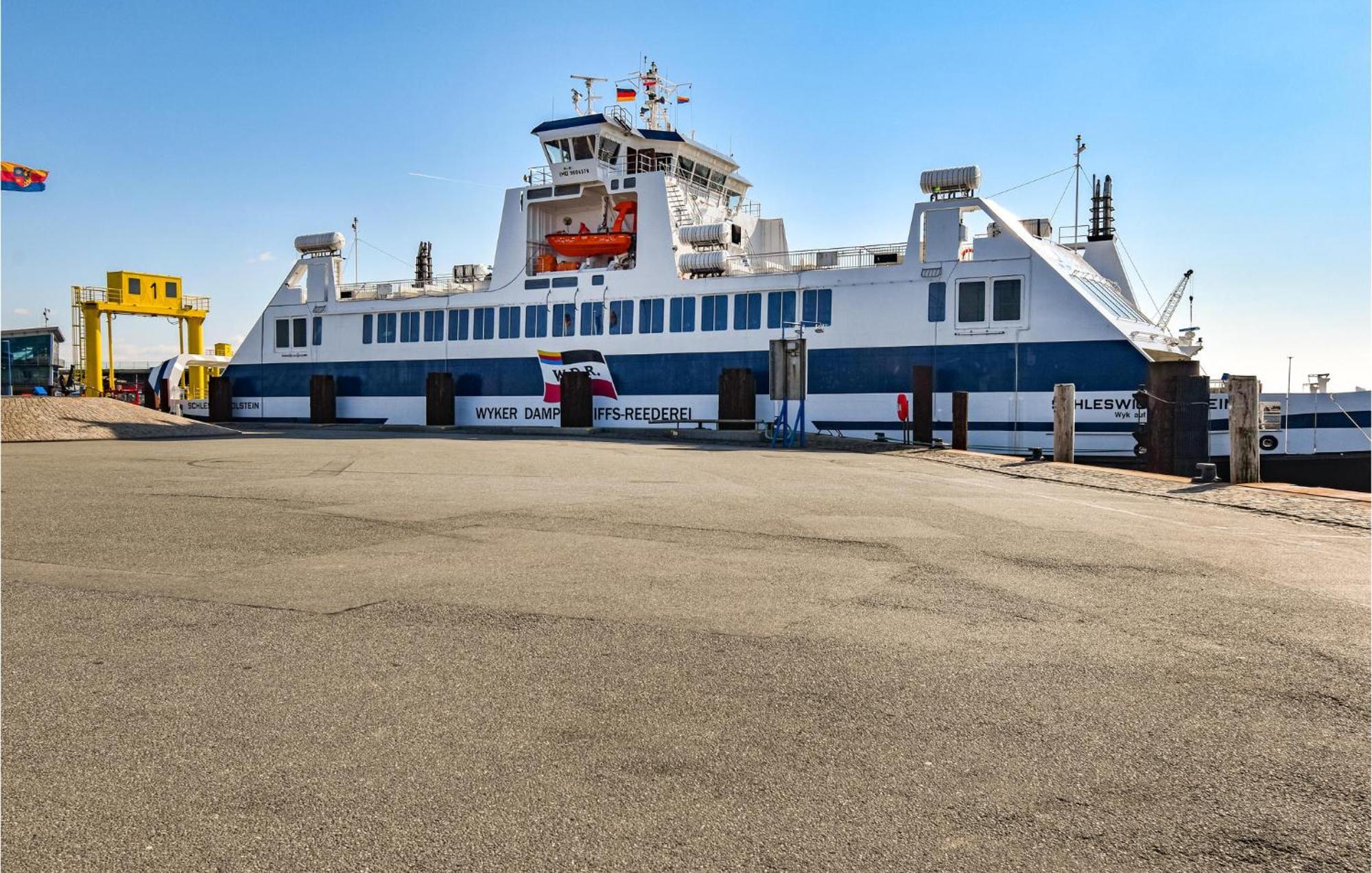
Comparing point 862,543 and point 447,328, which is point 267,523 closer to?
point 862,543

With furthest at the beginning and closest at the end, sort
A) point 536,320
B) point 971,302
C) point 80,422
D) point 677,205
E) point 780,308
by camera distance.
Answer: point 536,320, point 677,205, point 780,308, point 80,422, point 971,302

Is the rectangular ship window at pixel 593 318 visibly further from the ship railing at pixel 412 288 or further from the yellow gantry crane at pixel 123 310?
the yellow gantry crane at pixel 123 310

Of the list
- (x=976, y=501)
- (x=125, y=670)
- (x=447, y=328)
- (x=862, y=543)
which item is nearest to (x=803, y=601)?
(x=862, y=543)

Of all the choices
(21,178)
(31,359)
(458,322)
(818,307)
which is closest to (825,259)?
(818,307)

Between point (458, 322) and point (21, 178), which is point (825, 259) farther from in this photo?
point (21, 178)

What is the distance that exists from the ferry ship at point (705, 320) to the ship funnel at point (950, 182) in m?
0.05

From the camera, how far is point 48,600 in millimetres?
5340

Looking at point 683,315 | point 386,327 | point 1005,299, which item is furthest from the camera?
point 386,327

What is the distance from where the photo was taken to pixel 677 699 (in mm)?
3781

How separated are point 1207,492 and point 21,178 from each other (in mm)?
31370

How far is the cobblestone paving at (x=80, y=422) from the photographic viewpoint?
22.7 m

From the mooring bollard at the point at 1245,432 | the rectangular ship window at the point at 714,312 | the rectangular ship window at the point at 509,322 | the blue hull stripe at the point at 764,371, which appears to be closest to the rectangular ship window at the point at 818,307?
the blue hull stripe at the point at 764,371

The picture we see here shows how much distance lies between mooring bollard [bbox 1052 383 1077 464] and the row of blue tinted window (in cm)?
924

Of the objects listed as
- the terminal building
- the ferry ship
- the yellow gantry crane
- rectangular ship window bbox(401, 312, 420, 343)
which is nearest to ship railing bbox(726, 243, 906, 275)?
the ferry ship
